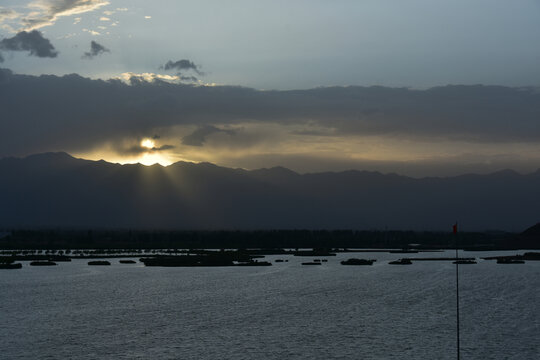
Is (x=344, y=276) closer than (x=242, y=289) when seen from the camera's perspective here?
No

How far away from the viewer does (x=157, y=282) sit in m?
119

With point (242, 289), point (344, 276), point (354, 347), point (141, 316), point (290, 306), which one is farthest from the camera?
point (344, 276)

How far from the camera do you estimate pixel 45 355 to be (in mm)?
53250

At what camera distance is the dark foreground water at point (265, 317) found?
5600 centimetres

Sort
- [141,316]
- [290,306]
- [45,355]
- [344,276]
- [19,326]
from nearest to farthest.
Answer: [45,355]
[19,326]
[141,316]
[290,306]
[344,276]

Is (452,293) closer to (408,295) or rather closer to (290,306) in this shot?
(408,295)

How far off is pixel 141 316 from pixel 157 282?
4354cm

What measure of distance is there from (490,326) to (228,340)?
29.4 m

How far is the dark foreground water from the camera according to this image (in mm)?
56000

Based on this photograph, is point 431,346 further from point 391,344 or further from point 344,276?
point 344,276

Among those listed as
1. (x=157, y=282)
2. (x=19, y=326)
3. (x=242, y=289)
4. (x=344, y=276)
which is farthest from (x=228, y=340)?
(x=344, y=276)

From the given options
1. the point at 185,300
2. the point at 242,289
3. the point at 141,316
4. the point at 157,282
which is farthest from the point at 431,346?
the point at 157,282

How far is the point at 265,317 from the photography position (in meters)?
74.2

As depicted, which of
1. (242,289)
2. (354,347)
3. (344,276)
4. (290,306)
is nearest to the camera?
(354,347)
